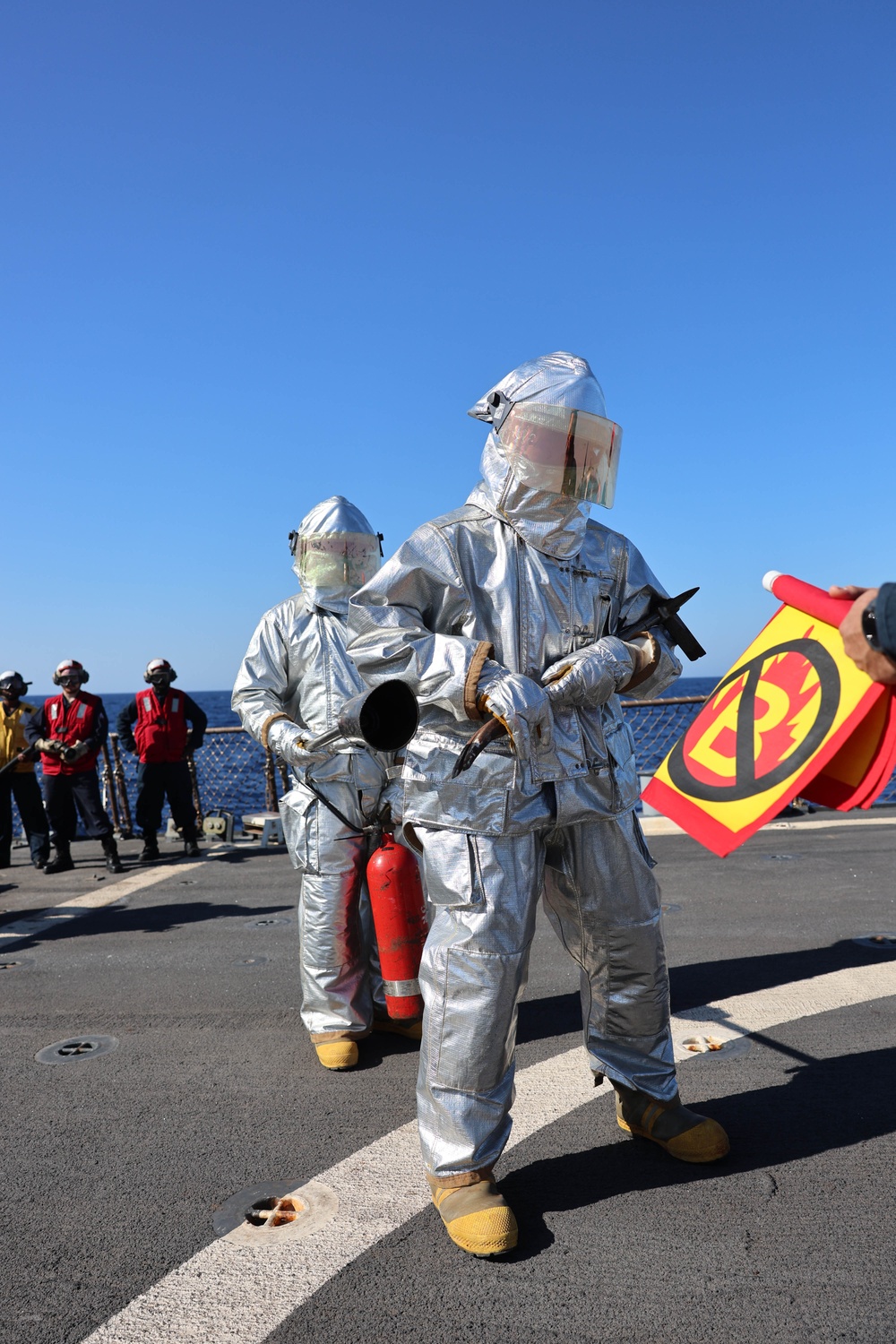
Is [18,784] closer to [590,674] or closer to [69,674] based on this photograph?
[69,674]

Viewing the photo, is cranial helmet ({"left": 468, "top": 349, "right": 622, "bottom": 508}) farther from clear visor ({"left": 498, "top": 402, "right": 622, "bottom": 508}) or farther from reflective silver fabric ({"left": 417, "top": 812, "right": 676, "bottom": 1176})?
reflective silver fabric ({"left": 417, "top": 812, "right": 676, "bottom": 1176})

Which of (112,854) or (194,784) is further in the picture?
(194,784)

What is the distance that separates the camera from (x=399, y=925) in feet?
11.0

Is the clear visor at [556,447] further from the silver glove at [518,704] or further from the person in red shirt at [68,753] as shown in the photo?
the person in red shirt at [68,753]

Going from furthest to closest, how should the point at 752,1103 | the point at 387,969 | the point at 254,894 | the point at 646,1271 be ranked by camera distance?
the point at 254,894, the point at 387,969, the point at 752,1103, the point at 646,1271

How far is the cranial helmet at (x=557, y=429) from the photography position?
2.47 metres

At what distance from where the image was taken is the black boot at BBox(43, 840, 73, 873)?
26.5 feet

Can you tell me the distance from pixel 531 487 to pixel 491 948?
118 cm

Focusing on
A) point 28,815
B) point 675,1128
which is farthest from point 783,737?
point 28,815

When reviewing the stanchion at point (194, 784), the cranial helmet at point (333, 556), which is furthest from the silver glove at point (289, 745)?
the stanchion at point (194, 784)

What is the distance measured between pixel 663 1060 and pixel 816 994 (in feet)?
4.88

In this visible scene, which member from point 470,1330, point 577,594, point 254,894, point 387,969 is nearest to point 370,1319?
point 470,1330

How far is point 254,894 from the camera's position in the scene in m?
6.39

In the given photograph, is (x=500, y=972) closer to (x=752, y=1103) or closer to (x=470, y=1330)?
(x=470, y=1330)
